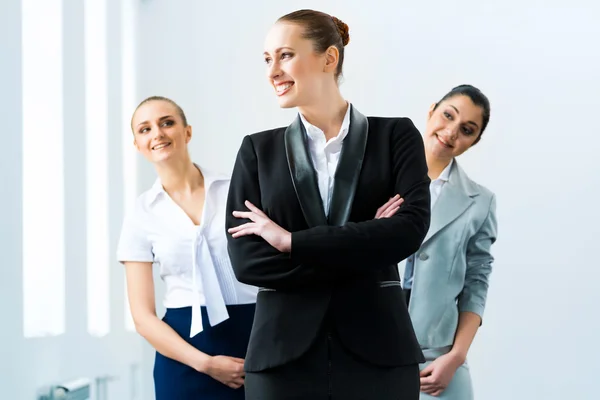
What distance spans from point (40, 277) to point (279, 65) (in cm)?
163

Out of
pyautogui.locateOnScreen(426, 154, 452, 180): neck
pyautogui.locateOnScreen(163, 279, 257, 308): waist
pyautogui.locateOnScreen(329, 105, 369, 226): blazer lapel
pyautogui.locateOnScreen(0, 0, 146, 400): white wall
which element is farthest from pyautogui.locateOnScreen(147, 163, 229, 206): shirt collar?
pyautogui.locateOnScreen(329, 105, 369, 226): blazer lapel

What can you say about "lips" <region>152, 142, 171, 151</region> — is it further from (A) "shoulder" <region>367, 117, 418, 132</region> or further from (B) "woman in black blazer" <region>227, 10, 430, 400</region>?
(A) "shoulder" <region>367, 117, 418, 132</region>

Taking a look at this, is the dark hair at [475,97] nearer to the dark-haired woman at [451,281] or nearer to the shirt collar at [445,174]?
the shirt collar at [445,174]

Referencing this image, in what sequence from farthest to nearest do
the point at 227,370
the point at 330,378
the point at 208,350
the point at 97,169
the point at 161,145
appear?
the point at 97,169 → the point at 161,145 → the point at 208,350 → the point at 227,370 → the point at 330,378

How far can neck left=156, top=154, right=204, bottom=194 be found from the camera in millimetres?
2873

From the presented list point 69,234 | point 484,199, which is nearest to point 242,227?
point 484,199

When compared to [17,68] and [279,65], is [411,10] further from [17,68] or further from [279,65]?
[279,65]

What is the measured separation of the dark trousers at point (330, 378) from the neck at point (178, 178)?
1.02m

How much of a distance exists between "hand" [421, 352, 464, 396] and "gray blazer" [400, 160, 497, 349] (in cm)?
5

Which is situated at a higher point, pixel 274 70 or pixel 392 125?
pixel 274 70

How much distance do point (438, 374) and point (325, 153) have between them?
929mm

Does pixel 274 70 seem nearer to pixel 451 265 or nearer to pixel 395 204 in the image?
pixel 395 204

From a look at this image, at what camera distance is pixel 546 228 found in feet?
14.4

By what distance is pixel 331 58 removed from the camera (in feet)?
7.24
